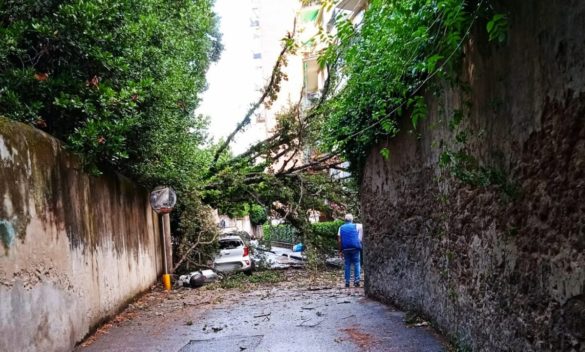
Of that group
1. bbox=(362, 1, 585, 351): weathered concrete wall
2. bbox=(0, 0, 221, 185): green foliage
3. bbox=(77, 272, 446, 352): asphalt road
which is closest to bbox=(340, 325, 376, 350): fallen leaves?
bbox=(77, 272, 446, 352): asphalt road

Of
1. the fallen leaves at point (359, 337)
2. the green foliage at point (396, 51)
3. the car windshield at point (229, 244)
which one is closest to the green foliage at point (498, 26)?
the green foliage at point (396, 51)

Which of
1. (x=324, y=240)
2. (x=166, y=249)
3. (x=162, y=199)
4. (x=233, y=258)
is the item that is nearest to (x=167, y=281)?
(x=166, y=249)

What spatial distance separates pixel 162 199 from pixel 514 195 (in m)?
9.77

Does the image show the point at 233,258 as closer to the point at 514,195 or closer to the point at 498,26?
the point at 514,195

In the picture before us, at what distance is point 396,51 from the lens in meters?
5.54

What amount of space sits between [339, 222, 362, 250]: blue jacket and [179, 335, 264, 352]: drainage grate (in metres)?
5.46

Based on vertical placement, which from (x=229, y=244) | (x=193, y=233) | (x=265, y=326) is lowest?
(x=265, y=326)

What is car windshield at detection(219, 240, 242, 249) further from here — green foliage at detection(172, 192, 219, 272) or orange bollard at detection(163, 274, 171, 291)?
orange bollard at detection(163, 274, 171, 291)

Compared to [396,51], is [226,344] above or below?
below

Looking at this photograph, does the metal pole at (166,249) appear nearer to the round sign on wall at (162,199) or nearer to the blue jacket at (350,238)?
the round sign on wall at (162,199)

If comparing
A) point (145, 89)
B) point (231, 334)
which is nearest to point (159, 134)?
point (145, 89)

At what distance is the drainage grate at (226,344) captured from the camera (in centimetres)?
646

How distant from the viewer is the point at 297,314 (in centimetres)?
888

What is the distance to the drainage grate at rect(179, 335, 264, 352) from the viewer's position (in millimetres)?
6457
